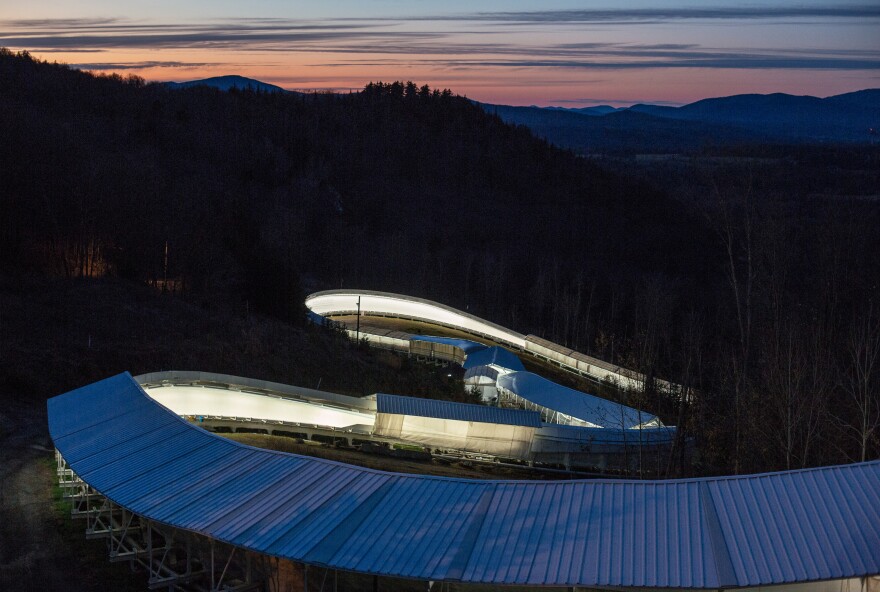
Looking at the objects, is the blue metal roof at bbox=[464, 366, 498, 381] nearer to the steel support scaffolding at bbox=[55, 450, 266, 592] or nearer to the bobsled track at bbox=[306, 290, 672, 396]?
the bobsled track at bbox=[306, 290, 672, 396]

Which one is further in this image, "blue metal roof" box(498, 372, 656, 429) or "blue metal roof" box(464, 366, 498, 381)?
"blue metal roof" box(464, 366, 498, 381)

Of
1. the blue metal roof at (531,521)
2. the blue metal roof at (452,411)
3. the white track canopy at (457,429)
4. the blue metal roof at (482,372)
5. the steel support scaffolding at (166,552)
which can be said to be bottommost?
the blue metal roof at (482,372)

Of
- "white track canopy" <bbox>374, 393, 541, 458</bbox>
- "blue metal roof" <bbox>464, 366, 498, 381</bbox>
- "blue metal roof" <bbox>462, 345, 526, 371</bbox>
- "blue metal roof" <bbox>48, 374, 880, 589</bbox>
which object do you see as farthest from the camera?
"blue metal roof" <bbox>462, 345, 526, 371</bbox>

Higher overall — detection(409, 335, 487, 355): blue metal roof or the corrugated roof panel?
the corrugated roof panel

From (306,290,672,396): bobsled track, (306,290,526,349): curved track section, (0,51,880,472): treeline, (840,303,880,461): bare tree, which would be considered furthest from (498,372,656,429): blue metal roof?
(306,290,526,349): curved track section

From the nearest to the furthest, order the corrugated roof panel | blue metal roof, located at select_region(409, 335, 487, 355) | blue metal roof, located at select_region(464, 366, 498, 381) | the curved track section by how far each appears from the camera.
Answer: the corrugated roof panel
blue metal roof, located at select_region(464, 366, 498, 381)
blue metal roof, located at select_region(409, 335, 487, 355)
the curved track section

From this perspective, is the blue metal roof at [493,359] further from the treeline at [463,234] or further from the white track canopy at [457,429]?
the white track canopy at [457,429]

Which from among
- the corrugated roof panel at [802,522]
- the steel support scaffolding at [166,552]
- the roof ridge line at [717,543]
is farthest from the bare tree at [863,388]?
the steel support scaffolding at [166,552]

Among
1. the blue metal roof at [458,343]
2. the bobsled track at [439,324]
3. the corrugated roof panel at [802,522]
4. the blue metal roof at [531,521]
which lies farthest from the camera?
the bobsled track at [439,324]
